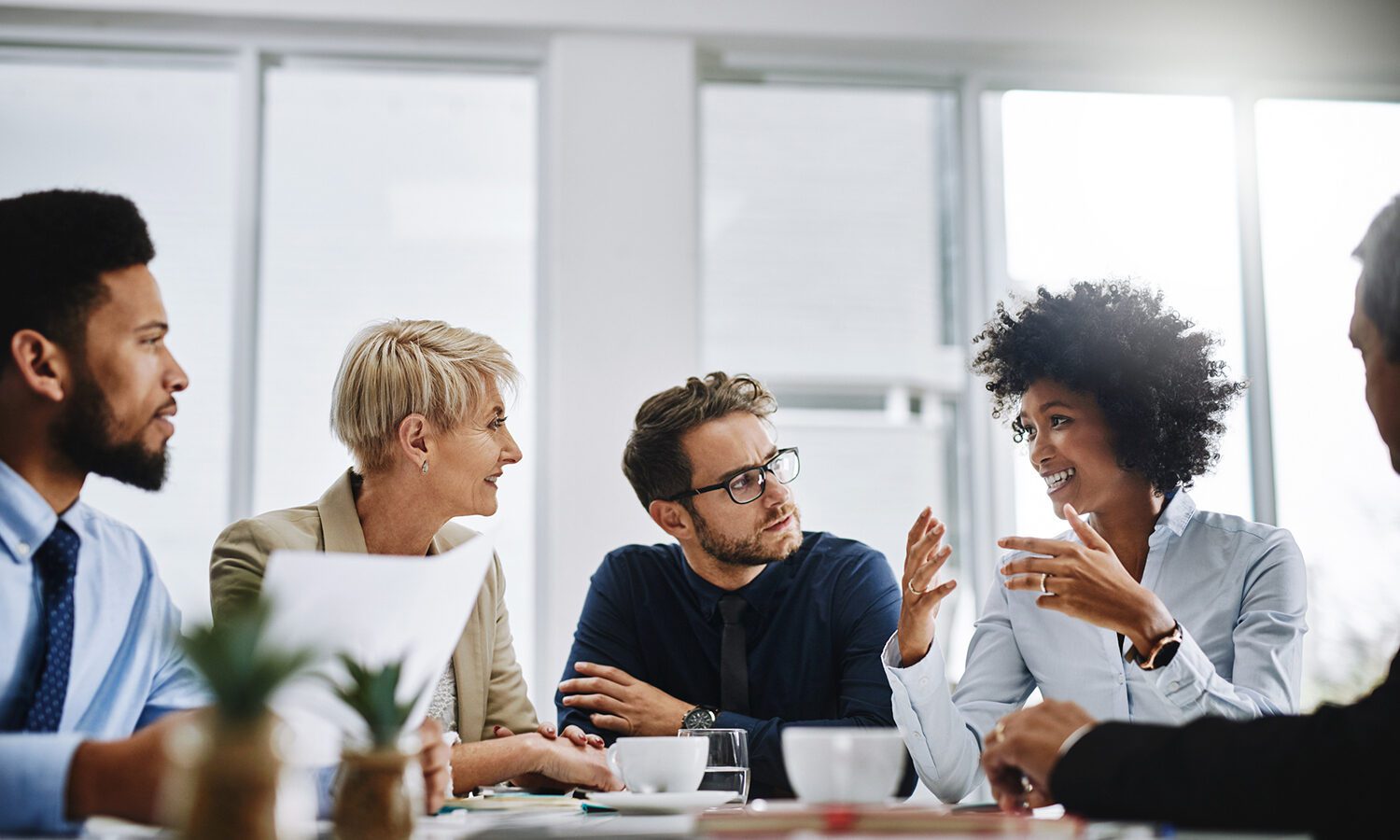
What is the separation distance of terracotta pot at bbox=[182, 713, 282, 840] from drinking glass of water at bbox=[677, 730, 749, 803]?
0.88 m

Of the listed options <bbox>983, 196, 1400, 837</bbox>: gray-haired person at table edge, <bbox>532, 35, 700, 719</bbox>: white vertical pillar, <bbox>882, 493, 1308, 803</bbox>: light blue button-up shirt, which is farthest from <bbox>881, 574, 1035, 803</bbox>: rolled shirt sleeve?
<bbox>532, 35, 700, 719</bbox>: white vertical pillar

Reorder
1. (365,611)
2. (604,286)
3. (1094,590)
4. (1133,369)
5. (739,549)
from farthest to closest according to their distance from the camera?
(604,286) < (739,549) < (1133,369) < (1094,590) < (365,611)

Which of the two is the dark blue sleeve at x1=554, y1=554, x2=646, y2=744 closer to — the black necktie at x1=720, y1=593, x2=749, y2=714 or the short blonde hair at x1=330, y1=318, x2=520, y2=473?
the black necktie at x1=720, y1=593, x2=749, y2=714

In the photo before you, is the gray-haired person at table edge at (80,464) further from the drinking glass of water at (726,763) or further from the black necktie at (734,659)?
the black necktie at (734,659)

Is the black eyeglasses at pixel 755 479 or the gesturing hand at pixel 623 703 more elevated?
the black eyeglasses at pixel 755 479

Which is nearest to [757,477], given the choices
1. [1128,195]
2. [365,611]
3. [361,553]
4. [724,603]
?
[724,603]

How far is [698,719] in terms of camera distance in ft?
7.01

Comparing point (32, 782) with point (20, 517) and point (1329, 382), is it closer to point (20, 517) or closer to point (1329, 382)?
point (20, 517)

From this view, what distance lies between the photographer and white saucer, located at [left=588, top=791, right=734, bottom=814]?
1.44 m

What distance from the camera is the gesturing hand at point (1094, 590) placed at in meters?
1.75

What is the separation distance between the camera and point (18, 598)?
1394 millimetres

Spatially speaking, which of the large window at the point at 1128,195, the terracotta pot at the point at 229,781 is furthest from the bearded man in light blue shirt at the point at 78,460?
the large window at the point at 1128,195

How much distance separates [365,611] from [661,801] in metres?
0.50

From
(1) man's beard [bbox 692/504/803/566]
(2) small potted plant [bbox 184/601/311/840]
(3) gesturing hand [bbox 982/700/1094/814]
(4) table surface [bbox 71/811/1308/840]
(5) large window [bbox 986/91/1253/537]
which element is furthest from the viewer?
(5) large window [bbox 986/91/1253/537]
